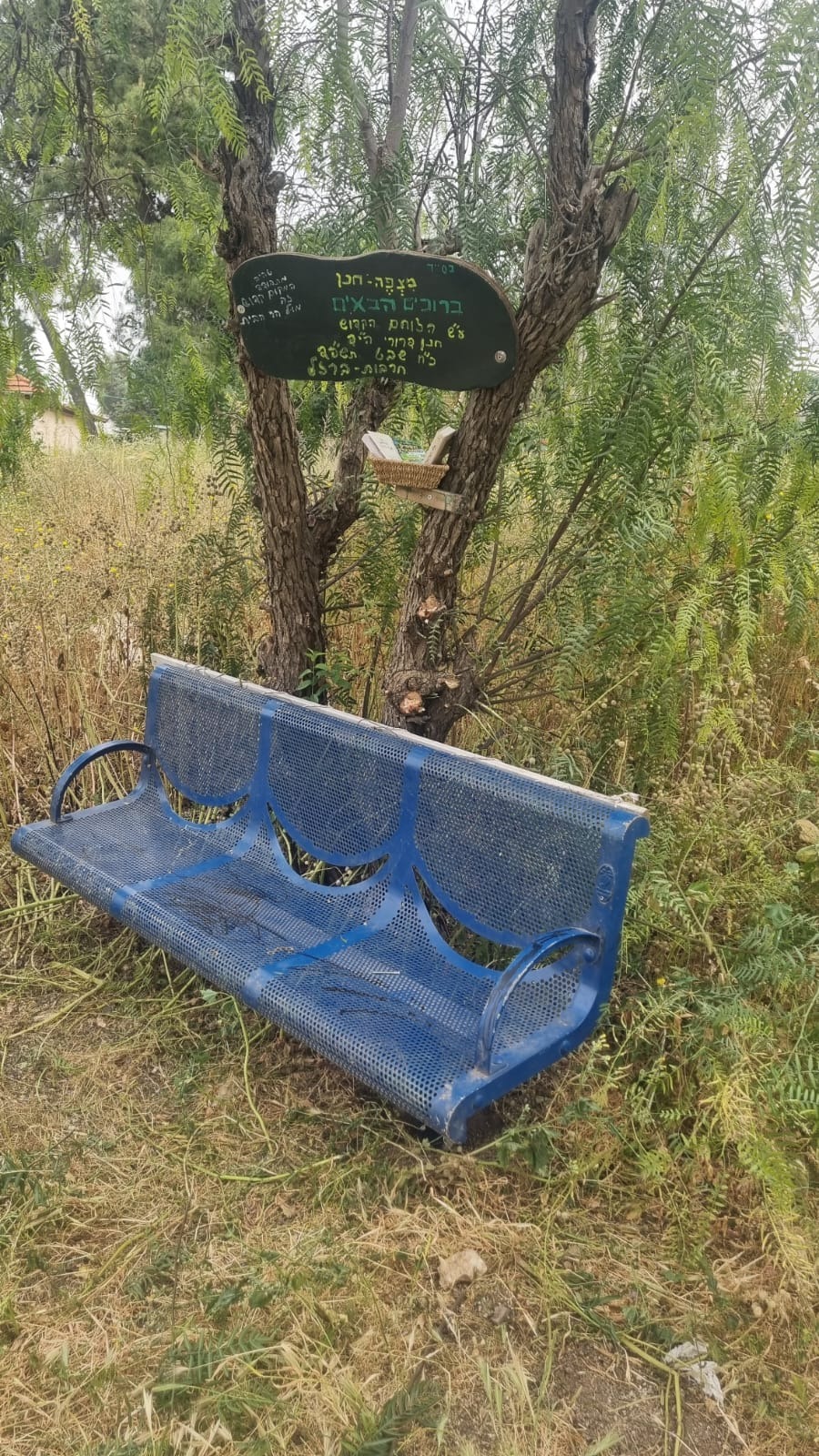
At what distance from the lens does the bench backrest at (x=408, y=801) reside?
229 cm

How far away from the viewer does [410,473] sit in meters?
2.77

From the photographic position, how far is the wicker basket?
9.02 feet

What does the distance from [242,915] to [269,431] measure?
1527mm

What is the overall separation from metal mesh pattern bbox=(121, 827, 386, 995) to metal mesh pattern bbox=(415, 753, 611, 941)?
0.94 ft

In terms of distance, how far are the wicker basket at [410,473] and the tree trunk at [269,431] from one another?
1.73 ft

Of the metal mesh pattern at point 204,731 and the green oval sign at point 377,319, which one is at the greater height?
the green oval sign at point 377,319

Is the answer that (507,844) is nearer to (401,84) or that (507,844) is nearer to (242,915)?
(242,915)

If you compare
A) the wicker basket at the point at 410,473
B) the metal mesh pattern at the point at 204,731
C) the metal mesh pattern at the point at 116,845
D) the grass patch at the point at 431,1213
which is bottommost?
the grass patch at the point at 431,1213

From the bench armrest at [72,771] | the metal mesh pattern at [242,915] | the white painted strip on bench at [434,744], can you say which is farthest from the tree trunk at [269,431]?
the metal mesh pattern at [242,915]

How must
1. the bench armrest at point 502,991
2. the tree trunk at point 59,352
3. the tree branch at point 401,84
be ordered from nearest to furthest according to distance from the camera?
1. the bench armrest at point 502,991
2. the tree branch at point 401,84
3. the tree trunk at point 59,352

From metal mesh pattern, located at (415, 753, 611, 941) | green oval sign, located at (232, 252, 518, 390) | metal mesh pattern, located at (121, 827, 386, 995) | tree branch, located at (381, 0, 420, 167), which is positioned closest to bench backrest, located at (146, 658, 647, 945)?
metal mesh pattern, located at (415, 753, 611, 941)

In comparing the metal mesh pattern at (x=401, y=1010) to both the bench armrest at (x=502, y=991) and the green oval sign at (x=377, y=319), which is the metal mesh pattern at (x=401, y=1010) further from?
the green oval sign at (x=377, y=319)

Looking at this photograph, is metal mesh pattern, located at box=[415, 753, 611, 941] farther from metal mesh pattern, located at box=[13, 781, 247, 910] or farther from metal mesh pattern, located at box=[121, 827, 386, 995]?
metal mesh pattern, located at box=[13, 781, 247, 910]

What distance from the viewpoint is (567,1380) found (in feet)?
6.02
